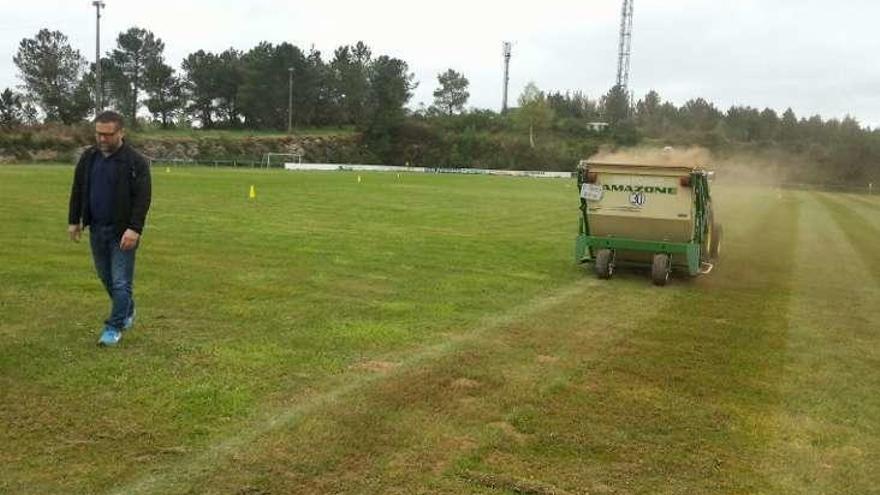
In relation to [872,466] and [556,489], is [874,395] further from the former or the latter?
[556,489]

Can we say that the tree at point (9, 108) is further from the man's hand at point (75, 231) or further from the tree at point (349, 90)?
the man's hand at point (75, 231)

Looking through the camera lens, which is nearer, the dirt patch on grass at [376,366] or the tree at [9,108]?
the dirt patch on grass at [376,366]

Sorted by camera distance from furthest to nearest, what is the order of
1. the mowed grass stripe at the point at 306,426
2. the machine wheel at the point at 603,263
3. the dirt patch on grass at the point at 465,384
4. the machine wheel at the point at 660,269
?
the machine wheel at the point at 603,263
the machine wheel at the point at 660,269
the dirt patch on grass at the point at 465,384
the mowed grass stripe at the point at 306,426

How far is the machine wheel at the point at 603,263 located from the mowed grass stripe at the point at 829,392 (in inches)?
118

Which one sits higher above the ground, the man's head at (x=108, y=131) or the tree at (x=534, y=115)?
the tree at (x=534, y=115)

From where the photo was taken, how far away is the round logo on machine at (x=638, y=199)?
13.1 metres

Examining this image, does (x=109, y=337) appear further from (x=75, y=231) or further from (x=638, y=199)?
(x=638, y=199)

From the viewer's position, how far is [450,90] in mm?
154875

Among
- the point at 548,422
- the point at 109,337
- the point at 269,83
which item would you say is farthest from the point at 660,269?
the point at 269,83

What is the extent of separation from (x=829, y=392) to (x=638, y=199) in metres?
6.33

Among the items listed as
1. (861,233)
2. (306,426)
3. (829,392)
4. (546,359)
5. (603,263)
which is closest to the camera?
(306,426)

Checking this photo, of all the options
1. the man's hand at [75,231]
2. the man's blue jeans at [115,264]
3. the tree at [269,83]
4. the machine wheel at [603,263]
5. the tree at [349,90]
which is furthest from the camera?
the tree at [349,90]

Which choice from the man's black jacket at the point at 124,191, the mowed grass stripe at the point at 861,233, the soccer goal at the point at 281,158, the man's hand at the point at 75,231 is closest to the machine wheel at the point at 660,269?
the mowed grass stripe at the point at 861,233

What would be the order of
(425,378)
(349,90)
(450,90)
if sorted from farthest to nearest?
(450,90) < (349,90) < (425,378)
